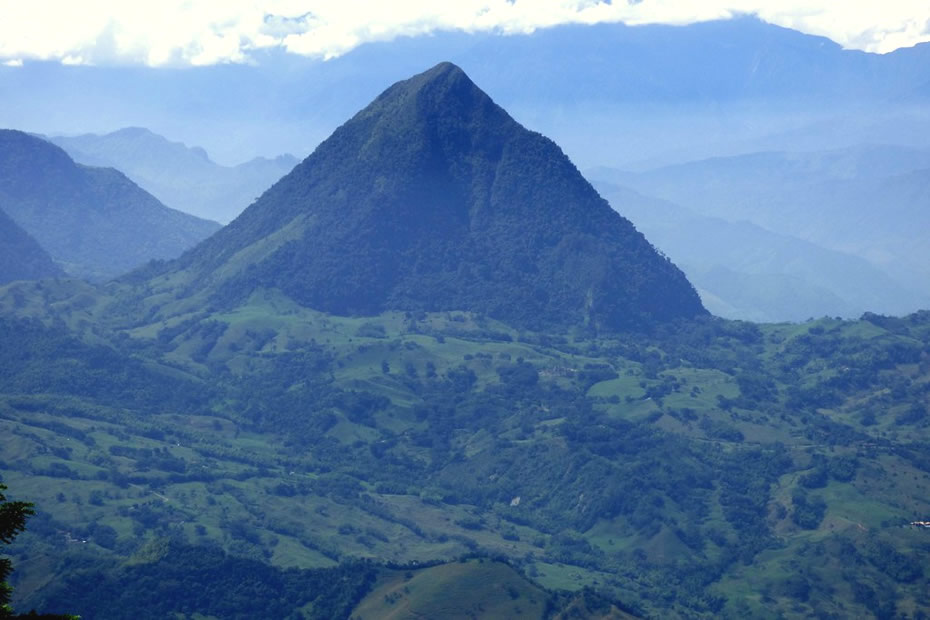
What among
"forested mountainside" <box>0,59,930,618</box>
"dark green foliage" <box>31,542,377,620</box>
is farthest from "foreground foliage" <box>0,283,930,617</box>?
"dark green foliage" <box>31,542,377,620</box>

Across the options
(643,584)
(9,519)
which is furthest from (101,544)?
(9,519)

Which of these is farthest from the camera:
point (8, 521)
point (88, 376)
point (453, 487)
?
point (88, 376)

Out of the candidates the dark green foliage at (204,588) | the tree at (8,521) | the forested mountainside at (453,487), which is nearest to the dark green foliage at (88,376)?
the forested mountainside at (453,487)

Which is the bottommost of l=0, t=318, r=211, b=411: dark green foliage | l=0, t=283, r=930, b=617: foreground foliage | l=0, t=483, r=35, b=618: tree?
l=0, t=283, r=930, b=617: foreground foliage

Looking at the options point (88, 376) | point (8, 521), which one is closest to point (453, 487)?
point (88, 376)

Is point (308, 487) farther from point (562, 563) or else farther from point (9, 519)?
point (9, 519)

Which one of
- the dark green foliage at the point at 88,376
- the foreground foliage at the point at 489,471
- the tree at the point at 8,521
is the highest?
the tree at the point at 8,521

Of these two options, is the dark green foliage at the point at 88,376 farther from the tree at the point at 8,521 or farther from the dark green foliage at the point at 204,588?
the tree at the point at 8,521

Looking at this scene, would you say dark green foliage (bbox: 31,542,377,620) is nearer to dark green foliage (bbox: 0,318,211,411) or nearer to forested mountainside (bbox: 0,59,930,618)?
forested mountainside (bbox: 0,59,930,618)

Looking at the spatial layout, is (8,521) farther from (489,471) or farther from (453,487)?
(489,471)

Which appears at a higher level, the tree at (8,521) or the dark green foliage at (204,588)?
the tree at (8,521)

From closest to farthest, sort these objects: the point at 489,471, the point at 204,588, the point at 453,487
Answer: the point at 204,588 → the point at 453,487 → the point at 489,471
